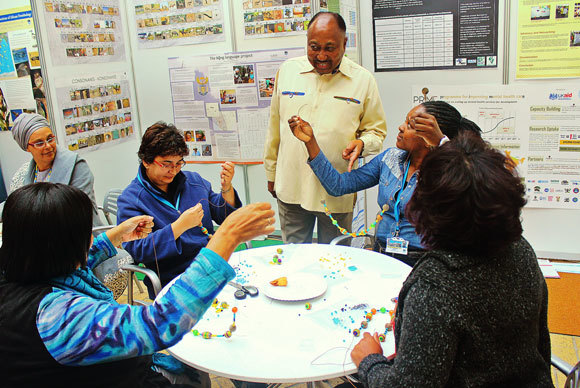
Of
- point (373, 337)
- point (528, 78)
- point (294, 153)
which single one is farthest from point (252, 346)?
point (528, 78)

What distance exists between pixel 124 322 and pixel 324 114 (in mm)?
1900

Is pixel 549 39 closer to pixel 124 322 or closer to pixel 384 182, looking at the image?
pixel 384 182

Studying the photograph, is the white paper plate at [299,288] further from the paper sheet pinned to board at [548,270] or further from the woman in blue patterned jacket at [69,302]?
the paper sheet pinned to board at [548,270]

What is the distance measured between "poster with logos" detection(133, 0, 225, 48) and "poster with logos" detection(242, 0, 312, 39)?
262mm

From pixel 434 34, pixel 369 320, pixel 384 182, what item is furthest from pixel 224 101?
pixel 369 320

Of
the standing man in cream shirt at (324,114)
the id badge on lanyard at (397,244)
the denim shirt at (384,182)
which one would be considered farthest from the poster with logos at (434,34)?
the id badge on lanyard at (397,244)

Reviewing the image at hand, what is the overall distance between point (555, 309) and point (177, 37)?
351cm

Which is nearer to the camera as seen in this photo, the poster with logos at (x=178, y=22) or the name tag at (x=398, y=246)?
the name tag at (x=398, y=246)

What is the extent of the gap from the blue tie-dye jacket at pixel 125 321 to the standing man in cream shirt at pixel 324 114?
163cm

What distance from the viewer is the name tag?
6.98 ft

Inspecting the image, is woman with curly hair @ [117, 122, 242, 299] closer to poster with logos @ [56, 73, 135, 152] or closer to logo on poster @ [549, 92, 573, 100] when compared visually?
poster with logos @ [56, 73, 135, 152]

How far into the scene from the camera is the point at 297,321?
64.7 inches

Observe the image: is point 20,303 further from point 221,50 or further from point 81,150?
point 221,50

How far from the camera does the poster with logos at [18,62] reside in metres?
3.53
